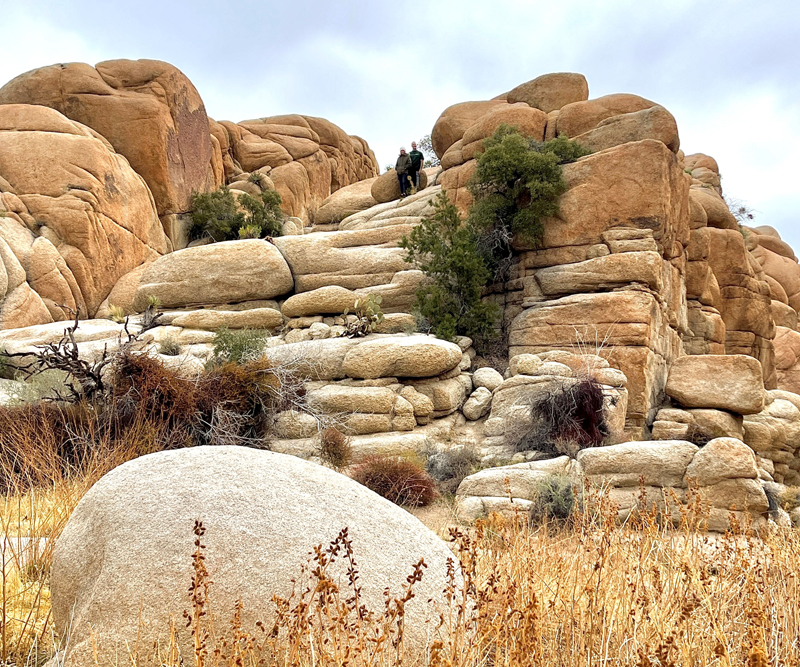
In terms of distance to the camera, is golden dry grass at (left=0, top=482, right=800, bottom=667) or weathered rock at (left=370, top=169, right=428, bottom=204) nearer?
golden dry grass at (left=0, top=482, right=800, bottom=667)

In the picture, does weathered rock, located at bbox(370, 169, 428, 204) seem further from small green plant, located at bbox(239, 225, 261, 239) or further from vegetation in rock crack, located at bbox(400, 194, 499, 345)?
vegetation in rock crack, located at bbox(400, 194, 499, 345)

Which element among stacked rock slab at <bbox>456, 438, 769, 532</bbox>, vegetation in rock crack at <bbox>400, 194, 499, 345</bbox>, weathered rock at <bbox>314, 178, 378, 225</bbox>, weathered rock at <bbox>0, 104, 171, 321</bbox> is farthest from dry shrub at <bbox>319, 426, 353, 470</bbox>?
weathered rock at <bbox>314, 178, 378, 225</bbox>

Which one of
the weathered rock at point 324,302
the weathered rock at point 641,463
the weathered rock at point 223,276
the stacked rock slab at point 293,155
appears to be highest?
the stacked rock slab at point 293,155

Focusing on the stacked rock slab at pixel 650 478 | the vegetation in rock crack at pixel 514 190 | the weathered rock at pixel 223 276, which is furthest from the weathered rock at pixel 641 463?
the weathered rock at pixel 223 276

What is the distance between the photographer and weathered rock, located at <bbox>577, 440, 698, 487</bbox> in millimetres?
9039

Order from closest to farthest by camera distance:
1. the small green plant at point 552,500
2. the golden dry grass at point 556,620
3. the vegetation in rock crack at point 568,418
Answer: the golden dry grass at point 556,620, the small green plant at point 552,500, the vegetation in rock crack at point 568,418

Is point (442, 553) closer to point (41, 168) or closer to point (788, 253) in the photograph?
point (41, 168)

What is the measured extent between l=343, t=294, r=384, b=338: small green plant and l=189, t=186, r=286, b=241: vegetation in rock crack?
35.8ft

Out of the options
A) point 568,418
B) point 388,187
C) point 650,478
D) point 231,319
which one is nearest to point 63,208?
point 231,319

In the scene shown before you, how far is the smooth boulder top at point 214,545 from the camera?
3.40m

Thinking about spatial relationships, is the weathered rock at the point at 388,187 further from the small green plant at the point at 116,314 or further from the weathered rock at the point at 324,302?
the small green plant at the point at 116,314

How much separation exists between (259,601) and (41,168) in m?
22.1

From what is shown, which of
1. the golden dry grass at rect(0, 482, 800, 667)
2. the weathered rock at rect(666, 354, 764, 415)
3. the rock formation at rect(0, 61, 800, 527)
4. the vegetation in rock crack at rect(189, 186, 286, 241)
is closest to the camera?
the golden dry grass at rect(0, 482, 800, 667)

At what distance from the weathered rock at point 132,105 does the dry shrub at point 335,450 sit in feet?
59.0
